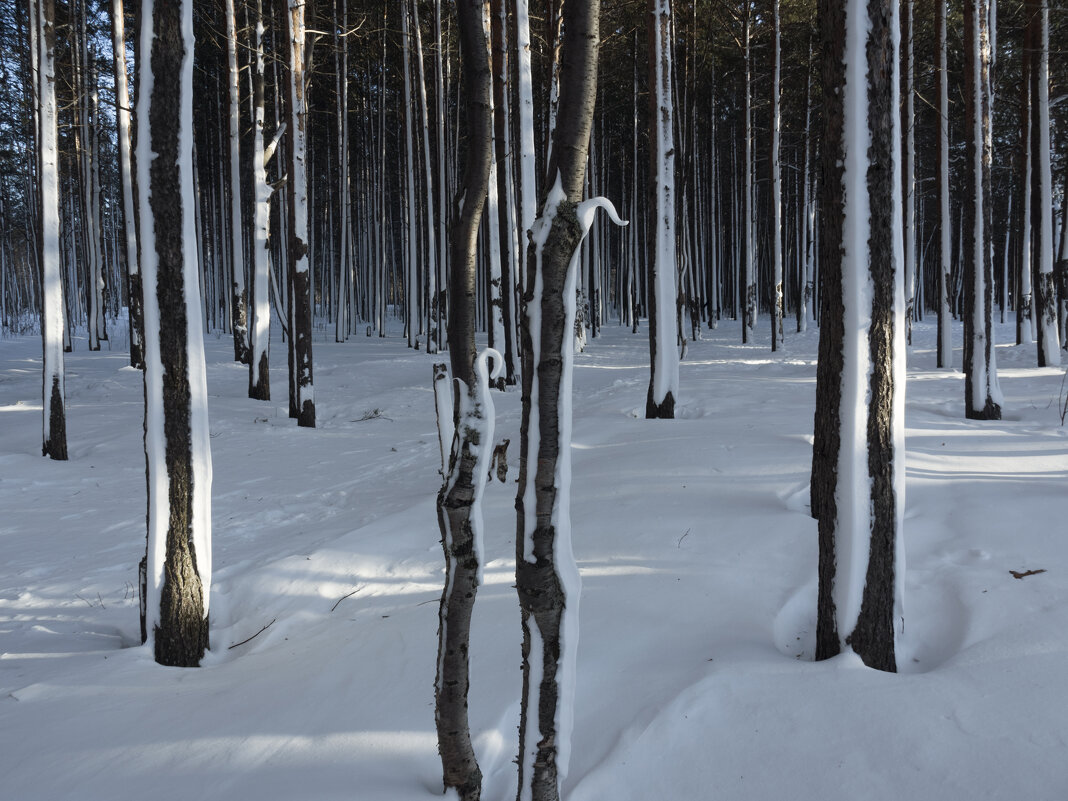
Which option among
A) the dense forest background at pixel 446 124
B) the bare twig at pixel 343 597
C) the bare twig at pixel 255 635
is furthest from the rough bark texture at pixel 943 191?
the bare twig at pixel 255 635

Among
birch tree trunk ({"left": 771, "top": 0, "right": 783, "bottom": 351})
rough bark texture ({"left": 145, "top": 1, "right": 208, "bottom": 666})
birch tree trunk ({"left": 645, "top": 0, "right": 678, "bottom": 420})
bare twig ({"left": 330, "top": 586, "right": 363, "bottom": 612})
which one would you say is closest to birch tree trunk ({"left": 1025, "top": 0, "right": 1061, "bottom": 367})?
birch tree trunk ({"left": 771, "top": 0, "right": 783, "bottom": 351})

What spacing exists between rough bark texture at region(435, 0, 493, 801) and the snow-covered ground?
0.97 ft

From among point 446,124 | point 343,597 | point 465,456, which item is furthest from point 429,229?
point 465,456

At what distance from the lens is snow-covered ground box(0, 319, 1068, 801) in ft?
7.32

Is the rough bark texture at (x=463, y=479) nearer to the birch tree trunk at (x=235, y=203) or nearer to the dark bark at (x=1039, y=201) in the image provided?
the birch tree trunk at (x=235, y=203)

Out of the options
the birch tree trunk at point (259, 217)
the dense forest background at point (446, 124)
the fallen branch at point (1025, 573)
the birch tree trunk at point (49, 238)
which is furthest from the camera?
the dense forest background at point (446, 124)

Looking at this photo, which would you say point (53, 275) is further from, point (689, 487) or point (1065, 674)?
point (1065, 674)

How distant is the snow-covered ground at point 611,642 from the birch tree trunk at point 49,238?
1.21 meters

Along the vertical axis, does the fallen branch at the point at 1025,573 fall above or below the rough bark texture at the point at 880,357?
below

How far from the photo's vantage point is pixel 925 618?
3006 mm

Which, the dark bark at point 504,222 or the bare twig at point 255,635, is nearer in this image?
the bare twig at point 255,635

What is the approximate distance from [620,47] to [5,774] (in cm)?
2163

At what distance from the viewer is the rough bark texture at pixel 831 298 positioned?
2.66m

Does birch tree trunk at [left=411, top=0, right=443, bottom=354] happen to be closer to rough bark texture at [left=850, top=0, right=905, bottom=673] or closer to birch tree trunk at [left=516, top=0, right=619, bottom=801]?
rough bark texture at [left=850, top=0, right=905, bottom=673]
